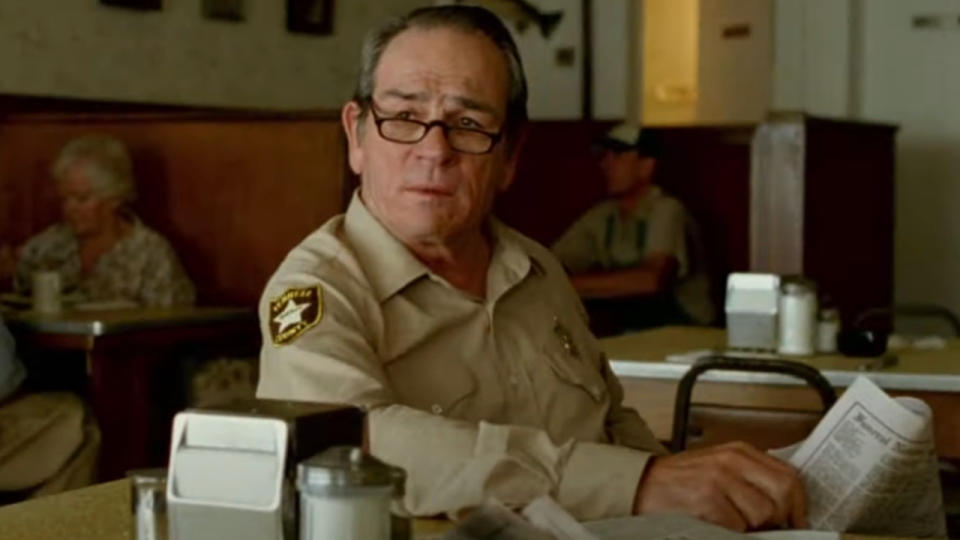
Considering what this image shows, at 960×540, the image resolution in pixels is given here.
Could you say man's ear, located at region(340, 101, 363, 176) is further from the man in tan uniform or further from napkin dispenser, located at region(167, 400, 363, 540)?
napkin dispenser, located at region(167, 400, 363, 540)

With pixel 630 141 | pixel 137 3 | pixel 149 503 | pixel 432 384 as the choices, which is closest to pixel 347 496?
pixel 149 503

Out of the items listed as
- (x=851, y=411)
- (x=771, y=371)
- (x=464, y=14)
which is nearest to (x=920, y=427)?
(x=851, y=411)

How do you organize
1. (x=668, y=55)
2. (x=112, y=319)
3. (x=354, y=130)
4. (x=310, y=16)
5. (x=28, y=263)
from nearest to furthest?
1. (x=354, y=130)
2. (x=112, y=319)
3. (x=28, y=263)
4. (x=310, y=16)
5. (x=668, y=55)

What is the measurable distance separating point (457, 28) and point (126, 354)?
3.00 meters

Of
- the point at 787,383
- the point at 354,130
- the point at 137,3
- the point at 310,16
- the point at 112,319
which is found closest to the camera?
the point at 354,130

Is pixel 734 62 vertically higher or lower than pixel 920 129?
higher

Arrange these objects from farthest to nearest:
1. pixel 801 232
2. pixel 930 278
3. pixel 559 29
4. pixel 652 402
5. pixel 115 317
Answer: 1. pixel 559 29
2. pixel 930 278
3. pixel 801 232
4. pixel 115 317
5. pixel 652 402

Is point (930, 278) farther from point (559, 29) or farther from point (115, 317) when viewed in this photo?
point (115, 317)

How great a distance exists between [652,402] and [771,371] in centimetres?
46

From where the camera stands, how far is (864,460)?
1.71 meters

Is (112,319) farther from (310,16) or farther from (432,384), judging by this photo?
(310,16)

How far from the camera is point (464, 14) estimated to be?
6.93 feet

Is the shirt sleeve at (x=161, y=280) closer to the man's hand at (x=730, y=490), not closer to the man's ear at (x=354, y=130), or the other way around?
the man's ear at (x=354, y=130)

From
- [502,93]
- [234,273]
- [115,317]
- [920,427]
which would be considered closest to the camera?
[920,427]
